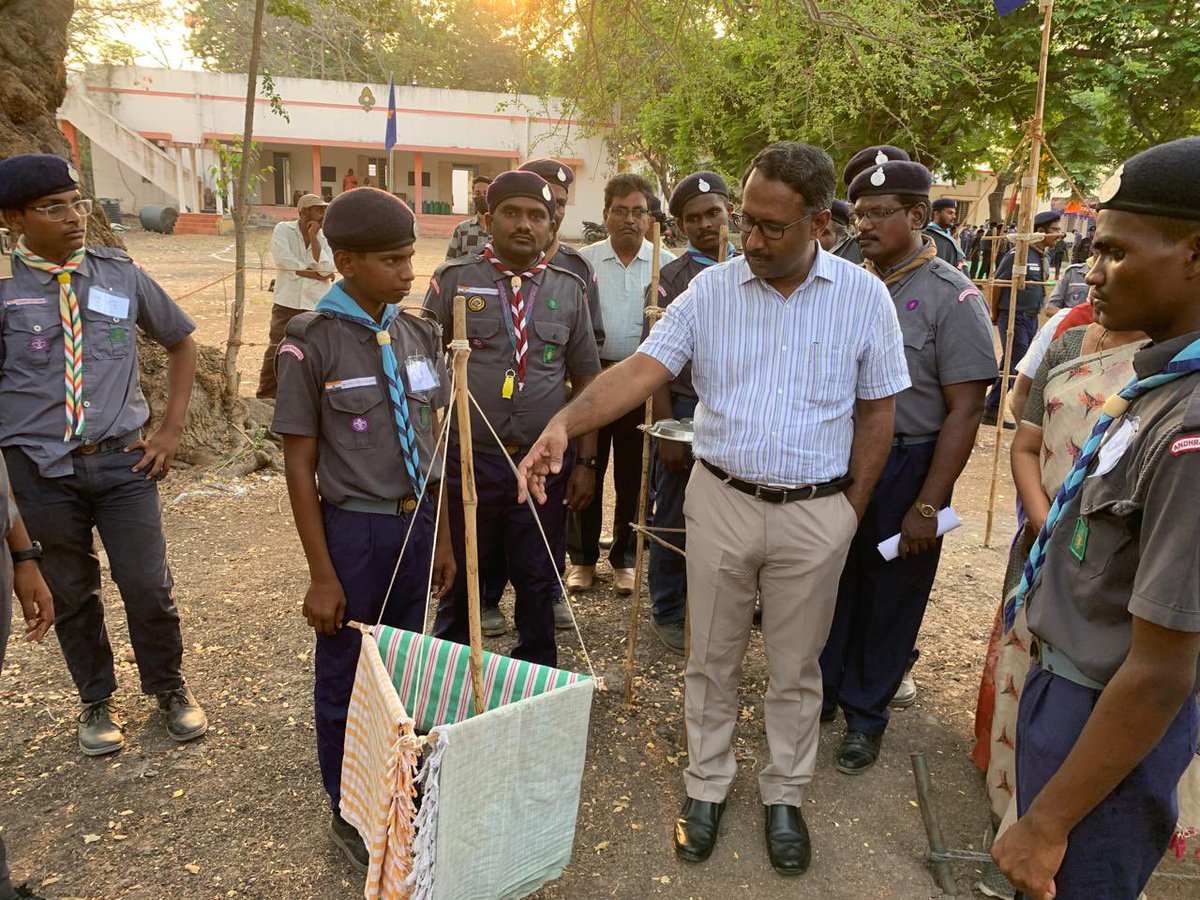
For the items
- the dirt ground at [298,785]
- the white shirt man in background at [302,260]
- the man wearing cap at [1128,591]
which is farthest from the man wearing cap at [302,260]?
the man wearing cap at [1128,591]

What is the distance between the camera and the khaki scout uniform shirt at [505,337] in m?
3.35

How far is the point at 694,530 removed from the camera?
267 centimetres

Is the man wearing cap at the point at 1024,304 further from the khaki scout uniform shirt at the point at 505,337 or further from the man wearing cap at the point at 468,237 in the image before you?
the khaki scout uniform shirt at the point at 505,337

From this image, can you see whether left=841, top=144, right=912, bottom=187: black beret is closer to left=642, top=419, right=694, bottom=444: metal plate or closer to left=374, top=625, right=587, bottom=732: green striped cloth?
left=642, top=419, right=694, bottom=444: metal plate

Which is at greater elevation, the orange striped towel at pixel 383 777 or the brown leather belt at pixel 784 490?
the brown leather belt at pixel 784 490

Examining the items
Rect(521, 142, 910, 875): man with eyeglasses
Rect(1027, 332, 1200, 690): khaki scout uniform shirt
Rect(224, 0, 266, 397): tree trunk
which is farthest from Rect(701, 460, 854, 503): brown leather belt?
Rect(224, 0, 266, 397): tree trunk

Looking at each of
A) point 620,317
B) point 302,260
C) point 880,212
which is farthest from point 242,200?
point 880,212

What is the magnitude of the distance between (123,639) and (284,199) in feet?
102

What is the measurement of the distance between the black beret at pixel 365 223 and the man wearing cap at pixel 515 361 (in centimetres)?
93

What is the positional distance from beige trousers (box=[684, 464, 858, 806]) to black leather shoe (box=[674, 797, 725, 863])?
4 cm

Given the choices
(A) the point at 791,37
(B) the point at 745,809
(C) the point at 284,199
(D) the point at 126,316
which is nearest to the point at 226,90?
(C) the point at 284,199

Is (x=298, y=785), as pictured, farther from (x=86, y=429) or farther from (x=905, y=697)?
(x=905, y=697)

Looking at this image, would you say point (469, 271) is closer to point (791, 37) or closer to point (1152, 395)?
point (1152, 395)

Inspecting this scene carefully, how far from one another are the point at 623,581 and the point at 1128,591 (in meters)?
3.40
